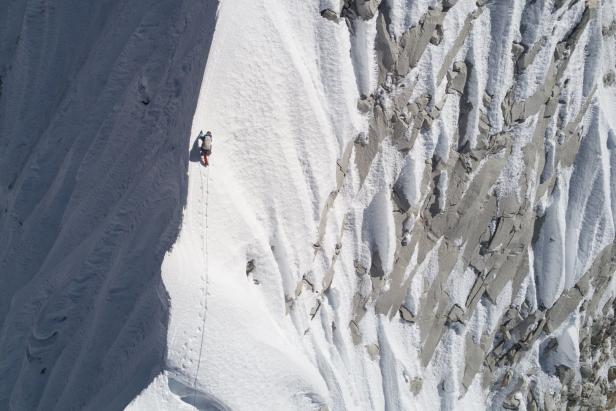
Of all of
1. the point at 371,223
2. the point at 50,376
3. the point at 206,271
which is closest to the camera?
the point at 206,271

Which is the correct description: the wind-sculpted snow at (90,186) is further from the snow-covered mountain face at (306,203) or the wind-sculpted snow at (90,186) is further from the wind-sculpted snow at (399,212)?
the wind-sculpted snow at (399,212)

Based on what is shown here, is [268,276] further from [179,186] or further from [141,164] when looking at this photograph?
[141,164]

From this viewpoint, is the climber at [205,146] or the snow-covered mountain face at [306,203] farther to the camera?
the snow-covered mountain face at [306,203]

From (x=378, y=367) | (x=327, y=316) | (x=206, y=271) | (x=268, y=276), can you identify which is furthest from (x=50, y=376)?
(x=378, y=367)

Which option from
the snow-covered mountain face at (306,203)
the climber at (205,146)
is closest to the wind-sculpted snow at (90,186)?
the snow-covered mountain face at (306,203)

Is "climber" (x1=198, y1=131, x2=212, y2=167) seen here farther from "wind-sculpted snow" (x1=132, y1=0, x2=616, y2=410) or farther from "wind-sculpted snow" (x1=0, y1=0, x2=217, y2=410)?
"wind-sculpted snow" (x1=0, y1=0, x2=217, y2=410)

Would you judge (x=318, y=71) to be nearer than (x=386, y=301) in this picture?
Yes
